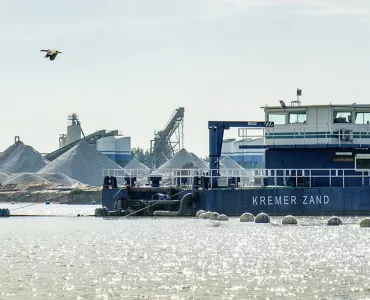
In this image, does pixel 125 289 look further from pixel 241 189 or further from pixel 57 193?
pixel 57 193

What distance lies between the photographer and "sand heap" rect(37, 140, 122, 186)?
196250 mm

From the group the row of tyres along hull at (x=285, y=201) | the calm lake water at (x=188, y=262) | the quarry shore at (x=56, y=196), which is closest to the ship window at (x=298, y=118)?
the row of tyres along hull at (x=285, y=201)

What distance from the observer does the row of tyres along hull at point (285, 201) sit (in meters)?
74.4

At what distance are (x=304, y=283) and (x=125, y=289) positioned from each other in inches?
240

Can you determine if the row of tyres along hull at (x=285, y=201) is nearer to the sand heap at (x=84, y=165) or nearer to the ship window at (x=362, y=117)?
the ship window at (x=362, y=117)

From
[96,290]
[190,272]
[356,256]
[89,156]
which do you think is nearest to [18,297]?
[96,290]

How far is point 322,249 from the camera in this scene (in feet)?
162

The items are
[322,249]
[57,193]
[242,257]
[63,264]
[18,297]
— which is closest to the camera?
[18,297]

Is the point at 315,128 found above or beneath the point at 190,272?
above

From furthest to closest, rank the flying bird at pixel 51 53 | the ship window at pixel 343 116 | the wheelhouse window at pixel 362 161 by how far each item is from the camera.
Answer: the ship window at pixel 343 116, the wheelhouse window at pixel 362 161, the flying bird at pixel 51 53

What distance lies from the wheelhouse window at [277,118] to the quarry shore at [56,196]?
81.8 metres

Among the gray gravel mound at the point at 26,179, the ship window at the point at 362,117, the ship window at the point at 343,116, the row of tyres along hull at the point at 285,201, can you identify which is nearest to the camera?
the row of tyres along hull at the point at 285,201

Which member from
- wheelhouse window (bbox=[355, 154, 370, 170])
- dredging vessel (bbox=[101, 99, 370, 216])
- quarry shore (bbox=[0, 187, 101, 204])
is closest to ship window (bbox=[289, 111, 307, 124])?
dredging vessel (bbox=[101, 99, 370, 216])

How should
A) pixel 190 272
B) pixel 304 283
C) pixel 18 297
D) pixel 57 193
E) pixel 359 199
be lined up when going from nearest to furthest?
pixel 18 297 < pixel 304 283 < pixel 190 272 < pixel 359 199 < pixel 57 193
